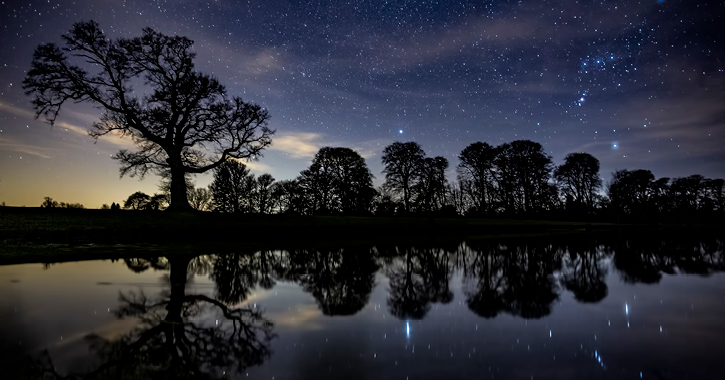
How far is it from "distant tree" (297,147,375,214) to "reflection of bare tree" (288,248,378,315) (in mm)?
48927

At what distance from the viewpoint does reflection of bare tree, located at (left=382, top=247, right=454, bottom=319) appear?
8.03m

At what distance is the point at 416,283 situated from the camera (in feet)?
36.3

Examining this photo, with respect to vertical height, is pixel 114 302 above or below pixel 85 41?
below

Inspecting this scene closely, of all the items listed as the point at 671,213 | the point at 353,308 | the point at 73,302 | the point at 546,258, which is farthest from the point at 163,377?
the point at 671,213

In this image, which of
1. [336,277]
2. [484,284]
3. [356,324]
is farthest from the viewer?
[336,277]

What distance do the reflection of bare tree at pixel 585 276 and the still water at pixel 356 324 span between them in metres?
0.13

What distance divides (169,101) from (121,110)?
340 cm

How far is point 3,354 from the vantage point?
4957 millimetres

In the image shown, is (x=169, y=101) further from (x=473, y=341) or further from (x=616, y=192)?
(x=616, y=192)

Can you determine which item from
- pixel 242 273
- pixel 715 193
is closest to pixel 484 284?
pixel 242 273

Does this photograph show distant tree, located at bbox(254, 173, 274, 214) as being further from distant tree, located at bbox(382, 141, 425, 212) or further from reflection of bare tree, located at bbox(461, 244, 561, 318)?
reflection of bare tree, located at bbox(461, 244, 561, 318)

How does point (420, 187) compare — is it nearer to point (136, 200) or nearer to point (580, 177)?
point (580, 177)

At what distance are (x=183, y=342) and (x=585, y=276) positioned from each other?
12521mm

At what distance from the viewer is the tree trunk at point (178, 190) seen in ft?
94.7
